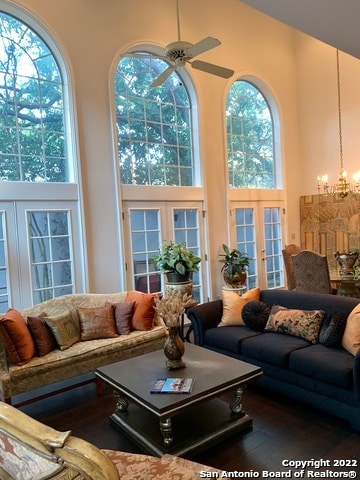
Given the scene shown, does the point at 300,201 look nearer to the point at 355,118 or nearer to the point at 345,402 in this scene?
the point at 355,118

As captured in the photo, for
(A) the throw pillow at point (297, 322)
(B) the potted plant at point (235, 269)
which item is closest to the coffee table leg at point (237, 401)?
(A) the throw pillow at point (297, 322)

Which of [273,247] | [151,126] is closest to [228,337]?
[151,126]

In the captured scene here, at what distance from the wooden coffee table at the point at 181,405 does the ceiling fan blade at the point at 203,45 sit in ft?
9.65

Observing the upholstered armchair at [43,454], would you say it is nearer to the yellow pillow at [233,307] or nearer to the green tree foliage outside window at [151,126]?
the yellow pillow at [233,307]

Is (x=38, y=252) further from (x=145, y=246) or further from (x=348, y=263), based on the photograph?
(x=348, y=263)

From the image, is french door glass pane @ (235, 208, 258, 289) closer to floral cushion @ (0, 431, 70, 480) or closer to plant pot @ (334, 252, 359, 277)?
plant pot @ (334, 252, 359, 277)

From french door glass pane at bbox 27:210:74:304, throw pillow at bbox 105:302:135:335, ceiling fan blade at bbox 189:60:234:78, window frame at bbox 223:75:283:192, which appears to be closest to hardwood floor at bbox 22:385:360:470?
throw pillow at bbox 105:302:135:335

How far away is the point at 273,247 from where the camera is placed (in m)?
7.55

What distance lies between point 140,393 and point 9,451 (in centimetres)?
148

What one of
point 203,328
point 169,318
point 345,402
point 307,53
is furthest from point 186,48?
point 307,53

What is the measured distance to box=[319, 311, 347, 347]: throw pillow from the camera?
3.22 m

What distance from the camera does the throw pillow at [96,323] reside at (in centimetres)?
379

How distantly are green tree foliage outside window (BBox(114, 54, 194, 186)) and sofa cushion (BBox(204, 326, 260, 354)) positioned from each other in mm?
2735

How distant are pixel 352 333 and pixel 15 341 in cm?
298
